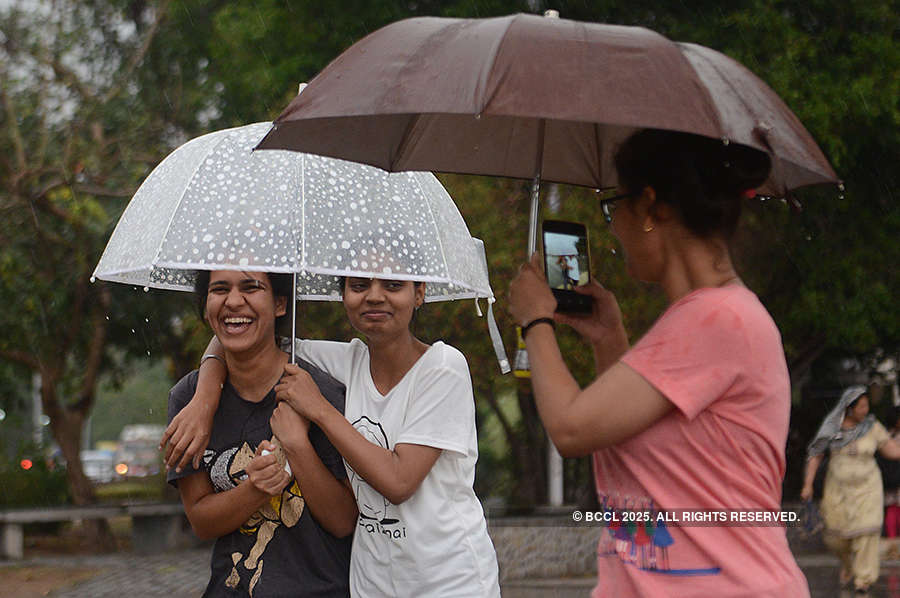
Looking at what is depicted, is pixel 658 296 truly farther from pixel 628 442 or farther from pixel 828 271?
pixel 628 442

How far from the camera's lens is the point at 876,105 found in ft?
35.2

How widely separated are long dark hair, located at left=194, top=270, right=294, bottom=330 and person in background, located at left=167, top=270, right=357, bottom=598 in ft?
0.05

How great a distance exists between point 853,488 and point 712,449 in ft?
31.6

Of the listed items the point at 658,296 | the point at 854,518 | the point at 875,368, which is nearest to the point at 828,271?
the point at 658,296

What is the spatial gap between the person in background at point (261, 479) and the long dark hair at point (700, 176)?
1.30 m

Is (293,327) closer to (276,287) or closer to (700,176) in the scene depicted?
(276,287)

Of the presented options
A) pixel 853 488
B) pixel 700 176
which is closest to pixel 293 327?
pixel 700 176

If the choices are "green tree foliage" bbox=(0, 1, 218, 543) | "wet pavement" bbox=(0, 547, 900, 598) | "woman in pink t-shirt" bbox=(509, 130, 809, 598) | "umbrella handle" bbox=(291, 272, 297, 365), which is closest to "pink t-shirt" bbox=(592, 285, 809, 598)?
"woman in pink t-shirt" bbox=(509, 130, 809, 598)

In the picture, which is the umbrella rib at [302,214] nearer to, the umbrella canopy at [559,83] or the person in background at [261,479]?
the person in background at [261,479]

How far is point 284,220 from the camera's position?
3463mm

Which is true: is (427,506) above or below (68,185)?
above

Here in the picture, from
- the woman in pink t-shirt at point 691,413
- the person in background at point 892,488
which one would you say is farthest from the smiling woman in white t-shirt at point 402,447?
the person in background at point 892,488

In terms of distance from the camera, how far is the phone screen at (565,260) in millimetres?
2947

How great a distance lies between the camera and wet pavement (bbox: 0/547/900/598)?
1114 centimetres
